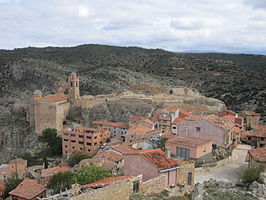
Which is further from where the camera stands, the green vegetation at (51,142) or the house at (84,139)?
the green vegetation at (51,142)

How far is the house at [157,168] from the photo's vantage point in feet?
40.4

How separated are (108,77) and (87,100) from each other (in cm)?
3035

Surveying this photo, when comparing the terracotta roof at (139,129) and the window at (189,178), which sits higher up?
the window at (189,178)

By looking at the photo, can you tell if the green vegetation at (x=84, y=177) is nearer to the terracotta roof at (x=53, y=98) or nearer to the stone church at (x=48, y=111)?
the stone church at (x=48, y=111)

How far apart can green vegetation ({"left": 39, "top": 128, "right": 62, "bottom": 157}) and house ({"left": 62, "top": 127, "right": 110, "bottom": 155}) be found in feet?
5.41

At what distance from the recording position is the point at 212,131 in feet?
72.6

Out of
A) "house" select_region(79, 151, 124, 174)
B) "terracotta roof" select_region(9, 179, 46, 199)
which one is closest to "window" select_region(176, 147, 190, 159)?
"house" select_region(79, 151, 124, 174)

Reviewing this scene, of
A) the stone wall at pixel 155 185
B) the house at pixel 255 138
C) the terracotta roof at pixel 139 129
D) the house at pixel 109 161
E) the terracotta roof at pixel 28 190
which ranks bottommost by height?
the terracotta roof at pixel 28 190

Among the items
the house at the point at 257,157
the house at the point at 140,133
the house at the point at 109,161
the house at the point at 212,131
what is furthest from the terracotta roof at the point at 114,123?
the house at the point at 257,157

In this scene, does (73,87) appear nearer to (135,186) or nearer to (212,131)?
(212,131)

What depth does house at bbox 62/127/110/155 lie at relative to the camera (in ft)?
110

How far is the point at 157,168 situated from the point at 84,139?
899 inches

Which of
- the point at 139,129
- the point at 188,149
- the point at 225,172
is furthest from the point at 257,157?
the point at 139,129

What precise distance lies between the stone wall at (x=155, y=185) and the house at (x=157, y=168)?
259 mm
